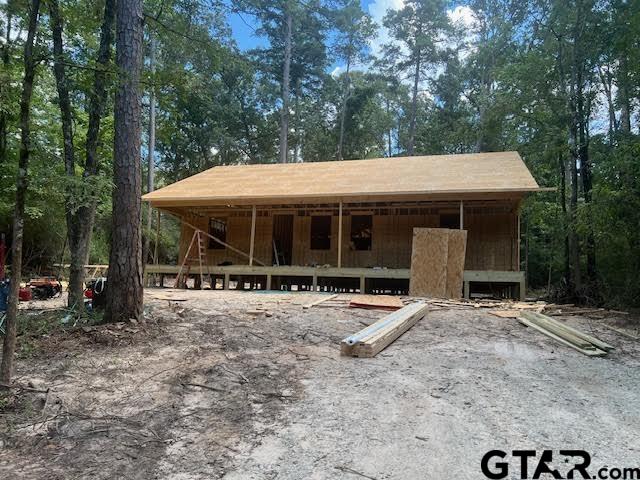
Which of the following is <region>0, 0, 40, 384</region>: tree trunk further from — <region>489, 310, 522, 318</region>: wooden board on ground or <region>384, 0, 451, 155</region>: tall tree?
<region>384, 0, 451, 155</region>: tall tree

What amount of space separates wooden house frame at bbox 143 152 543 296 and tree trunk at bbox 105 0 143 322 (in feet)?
23.6

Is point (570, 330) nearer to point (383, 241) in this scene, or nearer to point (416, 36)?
point (383, 241)

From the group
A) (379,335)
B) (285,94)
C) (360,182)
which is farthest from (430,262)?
(285,94)

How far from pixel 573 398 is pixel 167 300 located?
7.93m

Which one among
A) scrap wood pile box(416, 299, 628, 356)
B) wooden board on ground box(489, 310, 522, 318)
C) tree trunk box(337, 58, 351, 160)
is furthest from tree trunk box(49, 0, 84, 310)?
tree trunk box(337, 58, 351, 160)

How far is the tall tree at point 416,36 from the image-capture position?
32594 millimetres

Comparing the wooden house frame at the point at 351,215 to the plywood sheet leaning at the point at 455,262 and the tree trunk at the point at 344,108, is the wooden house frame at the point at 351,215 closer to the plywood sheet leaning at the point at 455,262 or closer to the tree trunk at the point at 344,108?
the plywood sheet leaning at the point at 455,262

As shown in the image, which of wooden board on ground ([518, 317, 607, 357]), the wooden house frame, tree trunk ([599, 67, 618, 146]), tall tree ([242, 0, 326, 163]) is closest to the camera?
wooden board on ground ([518, 317, 607, 357])

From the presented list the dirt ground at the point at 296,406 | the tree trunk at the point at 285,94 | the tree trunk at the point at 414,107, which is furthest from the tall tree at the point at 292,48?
the dirt ground at the point at 296,406

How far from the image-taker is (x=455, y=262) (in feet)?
38.6

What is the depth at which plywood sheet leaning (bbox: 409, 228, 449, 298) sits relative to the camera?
11695 millimetres

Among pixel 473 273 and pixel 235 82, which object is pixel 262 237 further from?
pixel 235 82

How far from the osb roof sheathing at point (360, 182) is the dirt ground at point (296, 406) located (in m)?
6.83

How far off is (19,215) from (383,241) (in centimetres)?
1231
